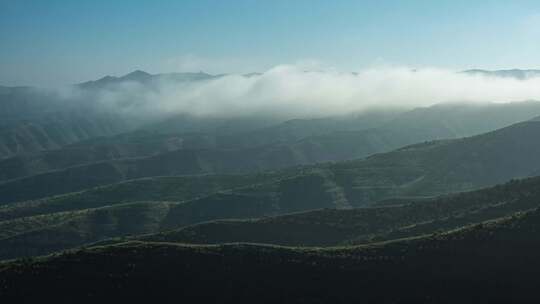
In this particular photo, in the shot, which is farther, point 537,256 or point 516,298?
point 537,256

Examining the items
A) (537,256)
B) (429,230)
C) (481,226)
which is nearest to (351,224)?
(429,230)

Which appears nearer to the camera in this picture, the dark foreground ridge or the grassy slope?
the dark foreground ridge

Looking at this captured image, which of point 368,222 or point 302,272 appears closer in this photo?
point 302,272

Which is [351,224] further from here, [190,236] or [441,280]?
[441,280]

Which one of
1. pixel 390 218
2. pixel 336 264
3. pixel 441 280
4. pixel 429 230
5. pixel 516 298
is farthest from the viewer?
pixel 390 218

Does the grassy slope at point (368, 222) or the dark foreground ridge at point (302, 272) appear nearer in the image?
the dark foreground ridge at point (302, 272)

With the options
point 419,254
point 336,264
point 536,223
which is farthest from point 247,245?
point 536,223

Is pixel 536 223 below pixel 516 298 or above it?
above

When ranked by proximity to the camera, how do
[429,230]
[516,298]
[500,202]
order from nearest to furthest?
1. [516,298]
2. [429,230]
3. [500,202]

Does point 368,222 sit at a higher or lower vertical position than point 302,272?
higher

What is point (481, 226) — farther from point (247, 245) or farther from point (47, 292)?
point (47, 292)
